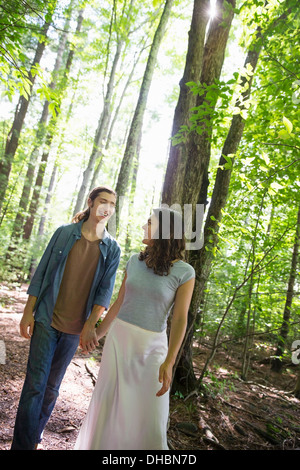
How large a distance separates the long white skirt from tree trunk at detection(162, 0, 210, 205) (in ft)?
6.08

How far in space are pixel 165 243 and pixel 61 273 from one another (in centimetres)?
87

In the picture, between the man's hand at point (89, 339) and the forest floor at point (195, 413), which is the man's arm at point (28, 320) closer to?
the man's hand at point (89, 339)

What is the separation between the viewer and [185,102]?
3.40m

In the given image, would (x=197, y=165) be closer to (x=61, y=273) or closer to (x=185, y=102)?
(x=185, y=102)

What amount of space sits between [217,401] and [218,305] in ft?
9.26

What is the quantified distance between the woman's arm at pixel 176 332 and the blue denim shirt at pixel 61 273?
0.63 metres

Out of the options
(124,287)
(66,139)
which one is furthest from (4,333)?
(66,139)

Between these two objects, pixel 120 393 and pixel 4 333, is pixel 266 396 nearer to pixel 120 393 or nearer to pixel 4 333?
pixel 120 393

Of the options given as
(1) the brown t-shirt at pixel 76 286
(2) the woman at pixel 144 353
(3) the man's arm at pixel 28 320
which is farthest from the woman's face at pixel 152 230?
(3) the man's arm at pixel 28 320

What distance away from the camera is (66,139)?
12805 mm

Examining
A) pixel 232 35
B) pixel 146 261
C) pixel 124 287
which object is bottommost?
pixel 124 287

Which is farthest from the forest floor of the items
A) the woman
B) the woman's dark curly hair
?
the woman's dark curly hair

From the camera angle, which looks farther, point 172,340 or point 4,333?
point 4,333

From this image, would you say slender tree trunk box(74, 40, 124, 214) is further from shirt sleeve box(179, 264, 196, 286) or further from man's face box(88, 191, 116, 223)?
shirt sleeve box(179, 264, 196, 286)
